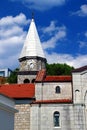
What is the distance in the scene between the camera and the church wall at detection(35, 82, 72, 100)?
44594mm

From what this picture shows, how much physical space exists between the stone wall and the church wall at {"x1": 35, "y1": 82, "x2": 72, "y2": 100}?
2.47 m

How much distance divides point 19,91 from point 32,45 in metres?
16.8

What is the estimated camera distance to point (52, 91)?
1766 inches

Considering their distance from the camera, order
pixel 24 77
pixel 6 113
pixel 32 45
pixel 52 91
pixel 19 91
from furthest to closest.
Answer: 1. pixel 32 45
2. pixel 24 77
3. pixel 19 91
4. pixel 52 91
5. pixel 6 113

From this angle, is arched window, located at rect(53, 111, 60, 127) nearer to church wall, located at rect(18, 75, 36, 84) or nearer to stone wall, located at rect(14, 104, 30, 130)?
stone wall, located at rect(14, 104, 30, 130)

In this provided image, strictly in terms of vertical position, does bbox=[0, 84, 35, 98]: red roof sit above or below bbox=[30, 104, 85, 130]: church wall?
above

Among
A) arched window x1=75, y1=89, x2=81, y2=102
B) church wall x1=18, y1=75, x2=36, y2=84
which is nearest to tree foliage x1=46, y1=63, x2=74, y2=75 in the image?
church wall x1=18, y1=75, x2=36, y2=84

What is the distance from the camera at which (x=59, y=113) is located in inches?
1654

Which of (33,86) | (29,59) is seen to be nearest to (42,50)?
(29,59)

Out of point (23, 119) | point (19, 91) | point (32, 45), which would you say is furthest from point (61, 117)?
point (32, 45)

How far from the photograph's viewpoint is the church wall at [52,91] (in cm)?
4459

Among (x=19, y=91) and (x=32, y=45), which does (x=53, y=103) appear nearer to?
(x=19, y=91)

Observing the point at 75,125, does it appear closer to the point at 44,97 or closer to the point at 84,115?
the point at 84,115

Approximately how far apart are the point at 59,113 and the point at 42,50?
21.0 meters
